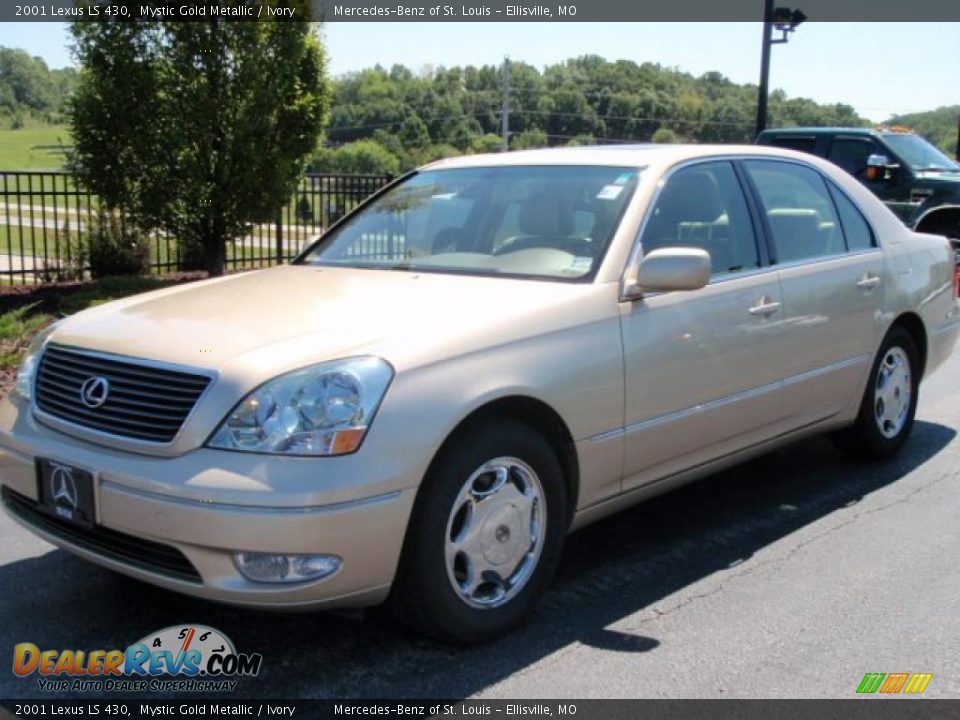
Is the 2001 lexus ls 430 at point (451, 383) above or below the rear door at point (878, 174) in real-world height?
below

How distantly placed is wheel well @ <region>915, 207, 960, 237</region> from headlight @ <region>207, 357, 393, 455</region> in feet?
37.0

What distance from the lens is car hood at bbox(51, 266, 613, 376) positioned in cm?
315

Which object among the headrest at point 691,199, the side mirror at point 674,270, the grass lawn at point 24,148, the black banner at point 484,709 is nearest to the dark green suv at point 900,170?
the headrest at point 691,199

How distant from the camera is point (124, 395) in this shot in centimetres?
320

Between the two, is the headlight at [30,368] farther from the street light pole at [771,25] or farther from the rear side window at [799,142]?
the street light pole at [771,25]

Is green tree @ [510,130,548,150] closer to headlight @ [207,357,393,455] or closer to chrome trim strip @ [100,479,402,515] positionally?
headlight @ [207,357,393,455]

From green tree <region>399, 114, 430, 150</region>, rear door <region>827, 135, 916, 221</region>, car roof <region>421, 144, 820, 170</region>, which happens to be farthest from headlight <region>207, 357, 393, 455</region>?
green tree <region>399, 114, 430, 150</region>

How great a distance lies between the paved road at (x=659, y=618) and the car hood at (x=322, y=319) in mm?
1014

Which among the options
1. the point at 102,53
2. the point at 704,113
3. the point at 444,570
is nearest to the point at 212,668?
the point at 444,570

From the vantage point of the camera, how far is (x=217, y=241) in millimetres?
11086

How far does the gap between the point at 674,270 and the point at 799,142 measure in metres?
10.4

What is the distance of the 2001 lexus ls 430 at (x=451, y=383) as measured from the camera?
9.71ft

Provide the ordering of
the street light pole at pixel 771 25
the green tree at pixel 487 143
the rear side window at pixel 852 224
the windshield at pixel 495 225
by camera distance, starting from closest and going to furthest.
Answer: the windshield at pixel 495 225 → the rear side window at pixel 852 224 → the street light pole at pixel 771 25 → the green tree at pixel 487 143

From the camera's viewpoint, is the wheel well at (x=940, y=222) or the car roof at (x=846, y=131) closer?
the wheel well at (x=940, y=222)
